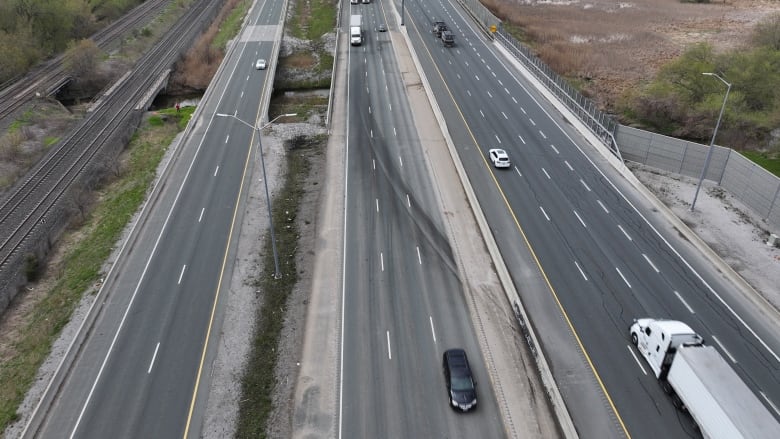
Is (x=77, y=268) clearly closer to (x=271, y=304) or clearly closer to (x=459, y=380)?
(x=271, y=304)

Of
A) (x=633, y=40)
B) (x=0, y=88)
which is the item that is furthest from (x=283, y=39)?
(x=633, y=40)

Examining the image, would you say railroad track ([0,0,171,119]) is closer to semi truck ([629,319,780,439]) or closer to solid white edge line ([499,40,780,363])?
solid white edge line ([499,40,780,363])

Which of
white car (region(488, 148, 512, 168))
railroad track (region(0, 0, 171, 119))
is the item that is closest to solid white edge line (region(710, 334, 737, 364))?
white car (region(488, 148, 512, 168))

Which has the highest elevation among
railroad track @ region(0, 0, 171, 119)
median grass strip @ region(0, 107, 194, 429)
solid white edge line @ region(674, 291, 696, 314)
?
railroad track @ region(0, 0, 171, 119)

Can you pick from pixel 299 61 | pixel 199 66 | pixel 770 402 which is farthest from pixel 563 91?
pixel 199 66

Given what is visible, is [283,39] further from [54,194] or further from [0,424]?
[0,424]

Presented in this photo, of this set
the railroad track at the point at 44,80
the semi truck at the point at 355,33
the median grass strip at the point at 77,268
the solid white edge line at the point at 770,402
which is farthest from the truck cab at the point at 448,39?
the solid white edge line at the point at 770,402
